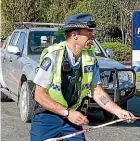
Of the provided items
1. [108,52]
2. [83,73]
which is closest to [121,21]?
[108,52]

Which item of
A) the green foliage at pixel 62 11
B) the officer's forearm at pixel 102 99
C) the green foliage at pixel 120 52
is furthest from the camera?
the green foliage at pixel 62 11

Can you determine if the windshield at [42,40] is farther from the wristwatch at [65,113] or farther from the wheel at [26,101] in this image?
the wristwatch at [65,113]

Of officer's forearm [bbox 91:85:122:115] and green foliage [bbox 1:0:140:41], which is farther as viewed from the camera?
green foliage [bbox 1:0:140:41]

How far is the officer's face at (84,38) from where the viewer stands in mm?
4098

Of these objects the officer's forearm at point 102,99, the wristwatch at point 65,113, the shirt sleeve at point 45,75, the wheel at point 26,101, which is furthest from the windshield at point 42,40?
the wristwatch at point 65,113

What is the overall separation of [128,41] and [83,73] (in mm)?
26056

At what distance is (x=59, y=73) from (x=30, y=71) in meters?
4.99

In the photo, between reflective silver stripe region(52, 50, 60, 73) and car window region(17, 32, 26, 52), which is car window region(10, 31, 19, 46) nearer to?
car window region(17, 32, 26, 52)

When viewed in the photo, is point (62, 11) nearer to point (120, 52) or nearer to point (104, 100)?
point (120, 52)

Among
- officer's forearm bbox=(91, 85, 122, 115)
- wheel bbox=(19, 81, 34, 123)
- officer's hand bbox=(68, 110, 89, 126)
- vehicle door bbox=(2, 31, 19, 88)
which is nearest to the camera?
officer's hand bbox=(68, 110, 89, 126)

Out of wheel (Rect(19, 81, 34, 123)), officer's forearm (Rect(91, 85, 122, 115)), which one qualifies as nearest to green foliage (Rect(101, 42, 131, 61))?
wheel (Rect(19, 81, 34, 123))

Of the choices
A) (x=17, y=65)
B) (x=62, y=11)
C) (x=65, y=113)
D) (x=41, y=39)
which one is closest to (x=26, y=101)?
(x=17, y=65)

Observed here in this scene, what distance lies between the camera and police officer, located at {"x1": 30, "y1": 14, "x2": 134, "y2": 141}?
13.0 ft

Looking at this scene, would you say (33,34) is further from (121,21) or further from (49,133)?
(121,21)
